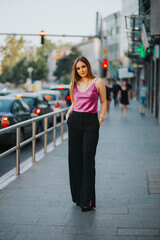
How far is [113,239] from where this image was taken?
4.45 metres

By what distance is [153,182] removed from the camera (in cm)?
709

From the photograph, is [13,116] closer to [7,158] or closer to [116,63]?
[7,158]

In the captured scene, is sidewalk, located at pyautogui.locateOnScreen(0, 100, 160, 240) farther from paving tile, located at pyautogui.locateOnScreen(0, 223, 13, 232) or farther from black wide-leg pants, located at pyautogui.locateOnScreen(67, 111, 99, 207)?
black wide-leg pants, located at pyautogui.locateOnScreen(67, 111, 99, 207)

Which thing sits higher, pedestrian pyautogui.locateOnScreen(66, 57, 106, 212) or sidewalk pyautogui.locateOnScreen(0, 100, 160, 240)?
pedestrian pyautogui.locateOnScreen(66, 57, 106, 212)

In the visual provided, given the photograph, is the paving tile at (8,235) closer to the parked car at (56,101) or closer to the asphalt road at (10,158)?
the asphalt road at (10,158)

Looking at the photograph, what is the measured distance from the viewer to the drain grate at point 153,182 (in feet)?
21.4

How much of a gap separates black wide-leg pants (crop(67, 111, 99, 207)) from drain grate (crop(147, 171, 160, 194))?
1234mm

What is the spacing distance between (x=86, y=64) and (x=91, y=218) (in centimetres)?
174

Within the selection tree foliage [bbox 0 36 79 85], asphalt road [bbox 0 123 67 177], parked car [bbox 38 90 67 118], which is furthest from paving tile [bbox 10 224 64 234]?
tree foliage [bbox 0 36 79 85]

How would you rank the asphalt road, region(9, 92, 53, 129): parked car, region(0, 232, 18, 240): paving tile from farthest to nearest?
1. region(9, 92, 53, 129): parked car
2. the asphalt road
3. region(0, 232, 18, 240): paving tile

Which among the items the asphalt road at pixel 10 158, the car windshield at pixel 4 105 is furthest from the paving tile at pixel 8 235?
the car windshield at pixel 4 105

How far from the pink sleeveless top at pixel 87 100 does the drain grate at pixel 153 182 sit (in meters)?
1.74

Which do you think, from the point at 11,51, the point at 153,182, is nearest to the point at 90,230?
the point at 153,182

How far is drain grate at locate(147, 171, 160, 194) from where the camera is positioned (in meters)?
6.51
